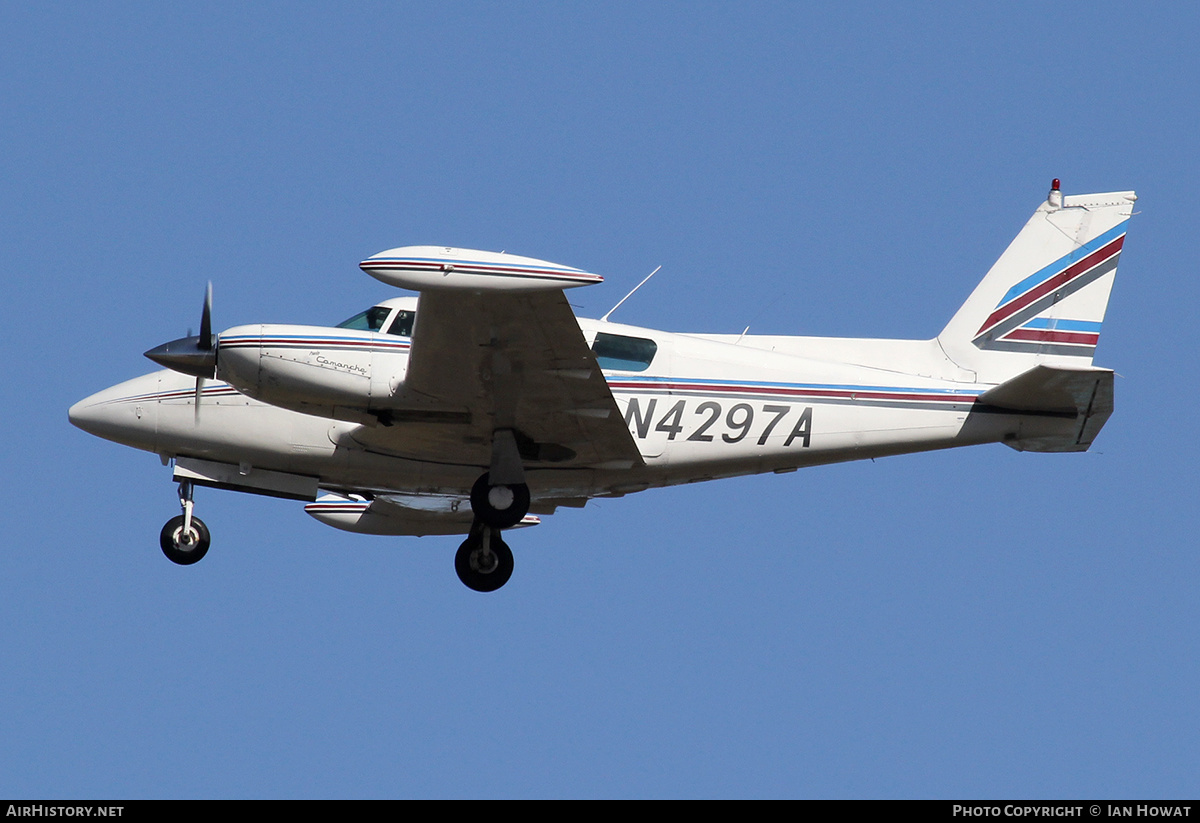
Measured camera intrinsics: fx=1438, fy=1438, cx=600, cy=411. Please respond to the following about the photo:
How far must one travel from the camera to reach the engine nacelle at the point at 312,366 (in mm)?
14016

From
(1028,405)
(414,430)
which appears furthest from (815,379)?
(414,430)

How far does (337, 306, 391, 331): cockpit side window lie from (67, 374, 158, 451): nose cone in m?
2.79

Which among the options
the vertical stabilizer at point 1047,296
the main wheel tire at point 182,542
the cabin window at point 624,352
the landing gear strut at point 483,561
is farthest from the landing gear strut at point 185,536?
the vertical stabilizer at point 1047,296

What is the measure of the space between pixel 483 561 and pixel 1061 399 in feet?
22.2

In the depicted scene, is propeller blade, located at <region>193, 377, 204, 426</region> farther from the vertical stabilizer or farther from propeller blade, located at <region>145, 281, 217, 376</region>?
the vertical stabilizer

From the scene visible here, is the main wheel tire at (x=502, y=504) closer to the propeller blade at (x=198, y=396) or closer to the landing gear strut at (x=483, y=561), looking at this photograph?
the landing gear strut at (x=483, y=561)

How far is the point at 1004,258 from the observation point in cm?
1681

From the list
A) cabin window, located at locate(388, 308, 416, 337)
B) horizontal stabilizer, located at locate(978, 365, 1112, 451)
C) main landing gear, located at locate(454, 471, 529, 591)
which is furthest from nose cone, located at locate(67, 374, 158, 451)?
horizontal stabilizer, located at locate(978, 365, 1112, 451)

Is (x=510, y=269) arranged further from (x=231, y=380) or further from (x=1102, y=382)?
(x=1102, y=382)

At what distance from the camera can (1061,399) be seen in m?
15.2

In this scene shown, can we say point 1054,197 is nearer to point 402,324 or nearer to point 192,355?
point 402,324

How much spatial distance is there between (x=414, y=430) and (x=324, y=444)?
1.47 m
